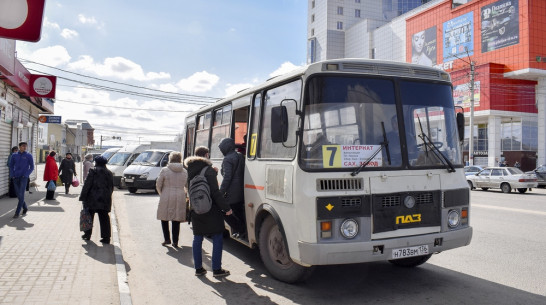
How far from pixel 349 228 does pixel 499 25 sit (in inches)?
1850

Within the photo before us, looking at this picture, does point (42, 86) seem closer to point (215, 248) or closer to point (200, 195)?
point (200, 195)

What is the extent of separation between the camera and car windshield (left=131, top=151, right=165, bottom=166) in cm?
1888

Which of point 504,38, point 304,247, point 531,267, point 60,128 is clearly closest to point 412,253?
point 304,247

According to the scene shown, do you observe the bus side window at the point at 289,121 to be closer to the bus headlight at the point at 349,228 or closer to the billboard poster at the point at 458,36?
the bus headlight at the point at 349,228

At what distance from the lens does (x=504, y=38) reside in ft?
142

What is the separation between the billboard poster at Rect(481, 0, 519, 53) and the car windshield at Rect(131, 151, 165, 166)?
1523 inches

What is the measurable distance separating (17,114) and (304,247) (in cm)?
1673

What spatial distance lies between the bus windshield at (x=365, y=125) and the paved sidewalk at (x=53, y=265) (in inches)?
115

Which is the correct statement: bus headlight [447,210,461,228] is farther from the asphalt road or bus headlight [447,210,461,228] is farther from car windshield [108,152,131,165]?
car windshield [108,152,131,165]

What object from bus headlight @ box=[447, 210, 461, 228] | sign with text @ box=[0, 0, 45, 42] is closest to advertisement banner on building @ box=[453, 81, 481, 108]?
bus headlight @ box=[447, 210, 461, 228]

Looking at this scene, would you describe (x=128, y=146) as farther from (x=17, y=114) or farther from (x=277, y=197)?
(x=277, y=197)

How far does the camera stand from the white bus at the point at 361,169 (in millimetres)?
4695

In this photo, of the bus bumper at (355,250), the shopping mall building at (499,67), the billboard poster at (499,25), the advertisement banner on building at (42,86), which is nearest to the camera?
the bus bumper at (355,250)

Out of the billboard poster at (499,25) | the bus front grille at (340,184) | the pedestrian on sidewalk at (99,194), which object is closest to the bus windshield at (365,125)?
the bus front grille at (340,184)
